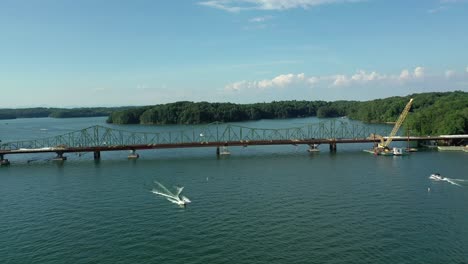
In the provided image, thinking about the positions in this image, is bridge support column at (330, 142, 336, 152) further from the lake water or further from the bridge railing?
the lake water

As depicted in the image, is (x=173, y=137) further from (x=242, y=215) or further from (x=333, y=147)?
(x=242, y=215)

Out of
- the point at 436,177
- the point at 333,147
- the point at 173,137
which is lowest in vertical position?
the point at 436,177

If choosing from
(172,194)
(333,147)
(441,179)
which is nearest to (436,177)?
(441,179)

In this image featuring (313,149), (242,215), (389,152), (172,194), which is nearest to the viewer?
(242,215)

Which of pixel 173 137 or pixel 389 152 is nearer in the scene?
pixel 389 152

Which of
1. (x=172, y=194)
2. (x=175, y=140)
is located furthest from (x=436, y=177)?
(x=175, y=140)

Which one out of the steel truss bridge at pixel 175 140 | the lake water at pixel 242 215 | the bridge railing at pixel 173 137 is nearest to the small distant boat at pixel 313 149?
the steel truss bridge at pixel 175 140

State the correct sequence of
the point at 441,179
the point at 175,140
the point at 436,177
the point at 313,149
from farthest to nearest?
Answer: the point at 175,140 < the point at 313,149 < the point at 436,177 < the point at 441,179

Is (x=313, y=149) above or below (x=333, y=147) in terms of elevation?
below

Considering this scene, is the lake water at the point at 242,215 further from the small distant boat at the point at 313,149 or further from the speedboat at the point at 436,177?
the small distant boat at the point at 313,149
